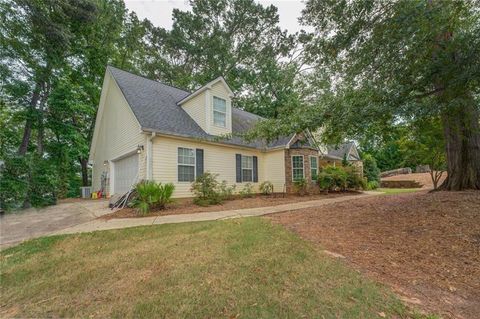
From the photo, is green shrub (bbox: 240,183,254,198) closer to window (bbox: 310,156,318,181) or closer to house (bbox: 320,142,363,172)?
window (bbox: 310,156,318,181)

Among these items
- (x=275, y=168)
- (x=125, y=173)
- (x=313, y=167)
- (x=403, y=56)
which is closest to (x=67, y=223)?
(x=125, y=173)

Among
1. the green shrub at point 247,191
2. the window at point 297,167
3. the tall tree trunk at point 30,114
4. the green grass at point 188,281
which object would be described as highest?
the tall tree trunk at point 30,114

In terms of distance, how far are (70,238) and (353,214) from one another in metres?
6.49

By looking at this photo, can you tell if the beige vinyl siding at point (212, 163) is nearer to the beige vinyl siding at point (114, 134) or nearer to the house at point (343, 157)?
the beige vinyl siding at point (114, 134)

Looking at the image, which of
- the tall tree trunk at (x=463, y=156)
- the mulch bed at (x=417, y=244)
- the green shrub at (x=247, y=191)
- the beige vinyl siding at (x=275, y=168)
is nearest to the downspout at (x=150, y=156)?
the green shrub at (x=247, y=191)

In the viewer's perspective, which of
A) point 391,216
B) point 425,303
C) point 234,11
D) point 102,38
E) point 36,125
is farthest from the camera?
point 234,11

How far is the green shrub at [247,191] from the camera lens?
37.8ft

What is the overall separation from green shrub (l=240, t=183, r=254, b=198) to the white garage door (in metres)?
4.97

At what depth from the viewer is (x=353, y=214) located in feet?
19.4

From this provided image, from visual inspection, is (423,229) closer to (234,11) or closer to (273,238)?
(273,238)

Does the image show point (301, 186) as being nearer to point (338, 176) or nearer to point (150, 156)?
point (338, 176)

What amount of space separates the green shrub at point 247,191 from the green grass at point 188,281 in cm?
713

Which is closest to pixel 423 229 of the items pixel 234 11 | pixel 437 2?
pixel 437 2

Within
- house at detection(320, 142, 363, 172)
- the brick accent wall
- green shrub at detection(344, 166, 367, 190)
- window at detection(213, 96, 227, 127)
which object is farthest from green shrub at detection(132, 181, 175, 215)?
house at detection(320, 142, 363, 172)
